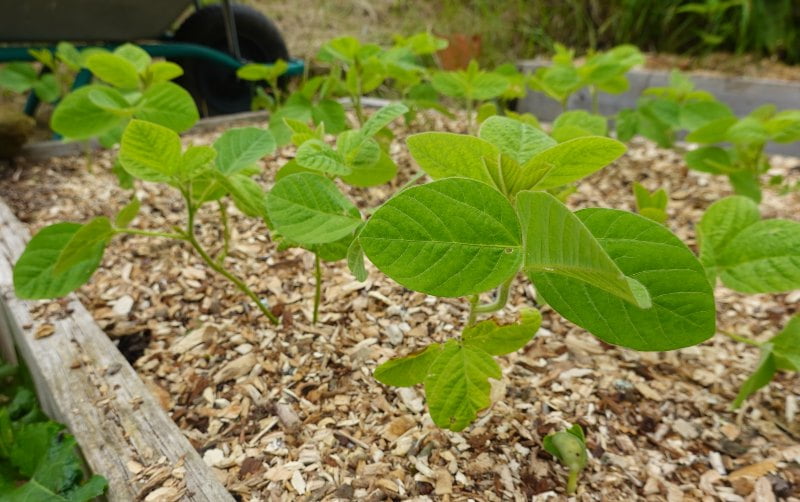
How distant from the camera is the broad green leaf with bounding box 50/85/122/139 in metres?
0.97

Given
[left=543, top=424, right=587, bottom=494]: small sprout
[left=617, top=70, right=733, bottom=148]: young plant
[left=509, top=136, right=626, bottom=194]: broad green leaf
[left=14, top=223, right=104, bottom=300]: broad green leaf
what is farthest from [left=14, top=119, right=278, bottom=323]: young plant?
[left=617, top=70, right=733, bottom=148]: young plant

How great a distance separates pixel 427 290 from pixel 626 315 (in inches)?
6.3

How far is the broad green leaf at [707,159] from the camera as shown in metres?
1.26

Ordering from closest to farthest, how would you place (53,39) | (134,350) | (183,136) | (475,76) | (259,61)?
(134,350) → (475,76) → (183,136) → (53,39) → (259,61)

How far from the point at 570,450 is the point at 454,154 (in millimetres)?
377

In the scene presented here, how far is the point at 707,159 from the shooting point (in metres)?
1.25

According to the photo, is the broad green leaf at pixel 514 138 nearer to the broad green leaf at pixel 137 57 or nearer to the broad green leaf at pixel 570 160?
the broad green leaf at pixel 570 160

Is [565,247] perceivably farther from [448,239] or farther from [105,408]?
[105,408]

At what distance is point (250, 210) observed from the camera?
81 centimetres

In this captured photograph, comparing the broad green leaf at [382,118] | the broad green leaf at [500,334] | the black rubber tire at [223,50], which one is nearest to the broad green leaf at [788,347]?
the broad green leaf at [500,334]

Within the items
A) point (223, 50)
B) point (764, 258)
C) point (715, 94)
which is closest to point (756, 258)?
point (764, 258)

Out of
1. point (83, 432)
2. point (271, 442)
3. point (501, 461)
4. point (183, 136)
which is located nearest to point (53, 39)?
point (183, 136)

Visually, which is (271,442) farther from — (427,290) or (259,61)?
(259,61)

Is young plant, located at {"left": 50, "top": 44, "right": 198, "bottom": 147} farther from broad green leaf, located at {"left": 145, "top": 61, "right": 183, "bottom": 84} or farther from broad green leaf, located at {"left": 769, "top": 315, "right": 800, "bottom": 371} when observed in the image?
broad green leaf, located at {"left": 769, "top": 315, "right": 800, "bottom": 371}
